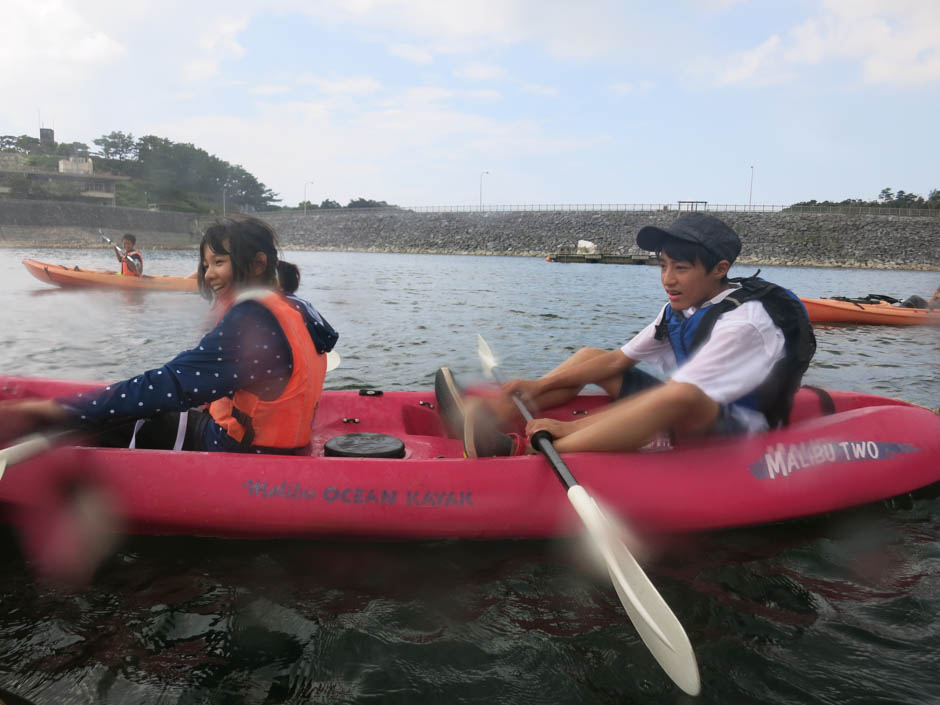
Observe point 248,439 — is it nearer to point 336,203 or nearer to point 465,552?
point 465,552

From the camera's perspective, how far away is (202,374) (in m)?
2.57

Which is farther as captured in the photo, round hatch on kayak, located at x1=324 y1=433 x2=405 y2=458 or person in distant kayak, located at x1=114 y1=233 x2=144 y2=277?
person in distant kayak, located at x1=114 y1=233 x2=144 y2=277

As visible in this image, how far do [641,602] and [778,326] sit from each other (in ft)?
4.26

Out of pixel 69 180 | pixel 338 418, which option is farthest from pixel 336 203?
pixel 338 418

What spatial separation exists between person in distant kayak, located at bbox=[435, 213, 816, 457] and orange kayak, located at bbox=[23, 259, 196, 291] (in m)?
12.5

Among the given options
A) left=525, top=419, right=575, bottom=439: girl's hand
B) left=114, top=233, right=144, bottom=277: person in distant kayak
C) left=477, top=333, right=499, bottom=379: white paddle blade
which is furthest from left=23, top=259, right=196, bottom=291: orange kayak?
left=525, top=419, right=575, bottom=439: girl's hand

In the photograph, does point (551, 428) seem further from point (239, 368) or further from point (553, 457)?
point (239, 368)

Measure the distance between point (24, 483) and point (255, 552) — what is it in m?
1.04

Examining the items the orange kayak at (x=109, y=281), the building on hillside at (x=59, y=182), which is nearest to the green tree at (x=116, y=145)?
Result: the building on hillside at (x=59, y=182)

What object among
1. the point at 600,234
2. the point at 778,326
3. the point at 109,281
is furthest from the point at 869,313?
the point at 600,234

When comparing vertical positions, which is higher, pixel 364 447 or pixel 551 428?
pixel 551 428

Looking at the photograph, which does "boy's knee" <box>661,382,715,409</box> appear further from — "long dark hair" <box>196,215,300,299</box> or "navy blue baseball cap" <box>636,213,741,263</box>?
"long dark hair" <box>196,215,300,299</box>

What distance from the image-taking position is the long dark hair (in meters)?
2.62

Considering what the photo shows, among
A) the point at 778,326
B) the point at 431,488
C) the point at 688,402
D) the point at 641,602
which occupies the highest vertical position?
the point at 778,326
